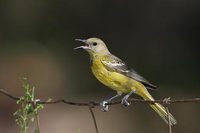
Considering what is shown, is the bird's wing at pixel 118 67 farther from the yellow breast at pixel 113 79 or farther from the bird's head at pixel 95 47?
the bird's head at pixel 95 47

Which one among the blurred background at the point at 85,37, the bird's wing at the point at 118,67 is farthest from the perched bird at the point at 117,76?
the blurred background at the point at 85,37

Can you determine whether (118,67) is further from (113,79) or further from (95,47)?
(95,47)

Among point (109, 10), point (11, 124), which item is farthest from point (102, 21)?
point (11, 124)

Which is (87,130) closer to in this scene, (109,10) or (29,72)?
(29,72)

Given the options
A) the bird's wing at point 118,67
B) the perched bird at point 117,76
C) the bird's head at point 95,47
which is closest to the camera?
the perched bird at point 117,76

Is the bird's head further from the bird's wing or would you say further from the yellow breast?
the yellow breast

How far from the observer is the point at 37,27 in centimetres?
2033

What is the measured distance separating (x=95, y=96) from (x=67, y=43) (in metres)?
3.80

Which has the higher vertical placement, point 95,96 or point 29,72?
point 29,72

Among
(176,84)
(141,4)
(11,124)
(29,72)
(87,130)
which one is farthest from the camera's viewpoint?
(141,4)

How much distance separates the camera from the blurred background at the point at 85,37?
55.8 ft

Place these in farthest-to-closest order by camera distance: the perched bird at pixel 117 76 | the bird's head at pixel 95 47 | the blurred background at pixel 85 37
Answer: the blurred background at pixel 85 37, the bird's head at pixel 95 47, the perched bird at pixel 117 76

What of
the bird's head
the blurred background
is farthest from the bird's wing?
the blurred background

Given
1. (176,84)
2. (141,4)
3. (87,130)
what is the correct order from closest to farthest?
(87,130) < (176,84) < (141,4)
